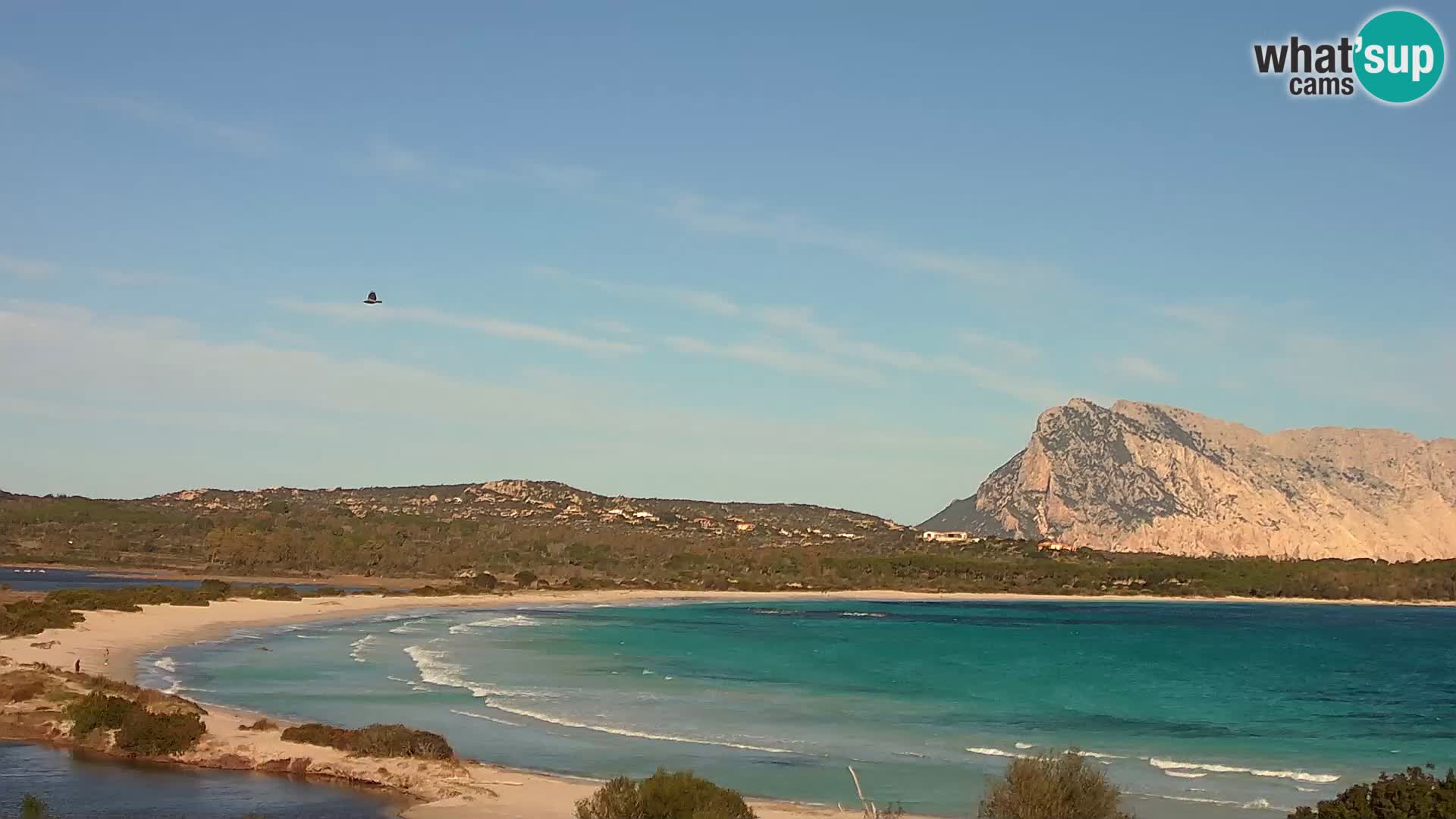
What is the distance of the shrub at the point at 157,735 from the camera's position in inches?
1030

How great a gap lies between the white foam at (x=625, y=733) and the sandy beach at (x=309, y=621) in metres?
6.08

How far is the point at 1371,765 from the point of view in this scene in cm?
3234

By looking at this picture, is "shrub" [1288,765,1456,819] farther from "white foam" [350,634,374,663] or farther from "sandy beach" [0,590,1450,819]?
"white foam" [350,634,374,663]

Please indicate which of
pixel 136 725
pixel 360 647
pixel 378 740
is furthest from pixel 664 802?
pixel 360 647

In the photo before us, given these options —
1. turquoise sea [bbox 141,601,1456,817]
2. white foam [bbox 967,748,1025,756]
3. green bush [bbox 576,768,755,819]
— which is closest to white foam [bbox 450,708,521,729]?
turquoise sea [bbox 141,601,1456,817]

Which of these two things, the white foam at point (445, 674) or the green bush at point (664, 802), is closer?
the green bush at point (664, 802)

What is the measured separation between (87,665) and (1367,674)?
59885 mm

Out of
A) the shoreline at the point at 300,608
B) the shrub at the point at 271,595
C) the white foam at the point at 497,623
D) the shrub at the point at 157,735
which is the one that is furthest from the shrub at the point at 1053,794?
the shrub at the point at 271,595

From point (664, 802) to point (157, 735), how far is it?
41.6ft

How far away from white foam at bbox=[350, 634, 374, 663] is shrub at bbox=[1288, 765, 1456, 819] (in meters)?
41.5

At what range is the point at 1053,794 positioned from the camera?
20000mm

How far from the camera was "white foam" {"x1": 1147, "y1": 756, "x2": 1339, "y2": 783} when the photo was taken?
2981 centimetres

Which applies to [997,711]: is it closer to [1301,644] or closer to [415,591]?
[1301,644]

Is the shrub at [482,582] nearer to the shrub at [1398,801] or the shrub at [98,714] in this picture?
the shrub at [98,714]
